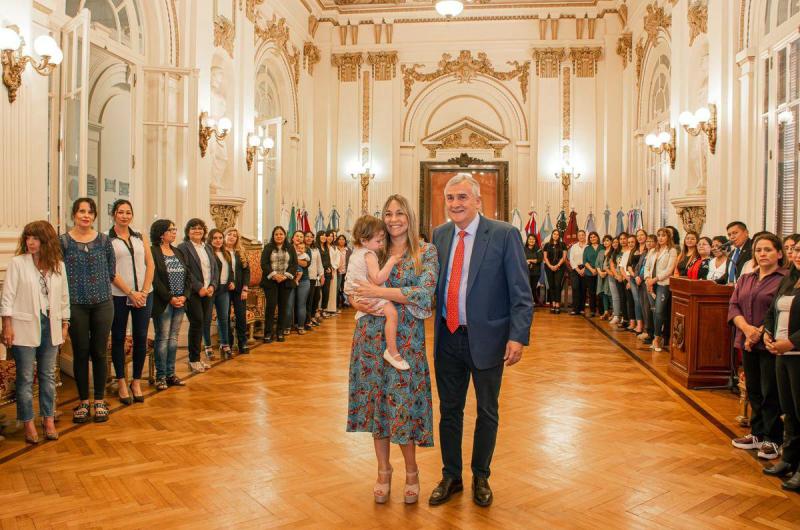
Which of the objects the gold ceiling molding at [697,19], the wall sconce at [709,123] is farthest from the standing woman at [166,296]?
the gold ceiling molding at [697,19]

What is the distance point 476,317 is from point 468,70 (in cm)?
1433

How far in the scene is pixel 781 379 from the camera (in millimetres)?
3906

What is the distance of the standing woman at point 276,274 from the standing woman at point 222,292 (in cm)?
126

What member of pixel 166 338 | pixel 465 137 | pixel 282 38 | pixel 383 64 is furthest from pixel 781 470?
pixel 383 64

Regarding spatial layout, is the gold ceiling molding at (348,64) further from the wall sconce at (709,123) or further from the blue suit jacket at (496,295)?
the blue suit jacket at (496,295)

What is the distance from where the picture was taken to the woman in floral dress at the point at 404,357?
3342 mm

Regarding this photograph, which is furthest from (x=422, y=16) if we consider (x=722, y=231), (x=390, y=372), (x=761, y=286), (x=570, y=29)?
(x=390, y=372)

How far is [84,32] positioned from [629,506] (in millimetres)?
6303

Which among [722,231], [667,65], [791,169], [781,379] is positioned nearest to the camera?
[781,379]

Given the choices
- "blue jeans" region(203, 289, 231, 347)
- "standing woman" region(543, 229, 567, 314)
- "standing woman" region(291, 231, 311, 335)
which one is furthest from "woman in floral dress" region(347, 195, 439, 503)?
"standing woman" region(543, 229, 567, 314)

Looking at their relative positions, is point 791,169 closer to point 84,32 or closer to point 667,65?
point 667,65

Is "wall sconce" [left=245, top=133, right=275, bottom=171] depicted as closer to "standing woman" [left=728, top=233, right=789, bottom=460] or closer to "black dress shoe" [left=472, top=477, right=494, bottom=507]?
"standing woman" [left=728, top=233, right=789, bottom=460]

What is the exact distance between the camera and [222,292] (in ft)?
24.9

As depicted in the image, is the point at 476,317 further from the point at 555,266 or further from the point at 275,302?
the point at 555,266
